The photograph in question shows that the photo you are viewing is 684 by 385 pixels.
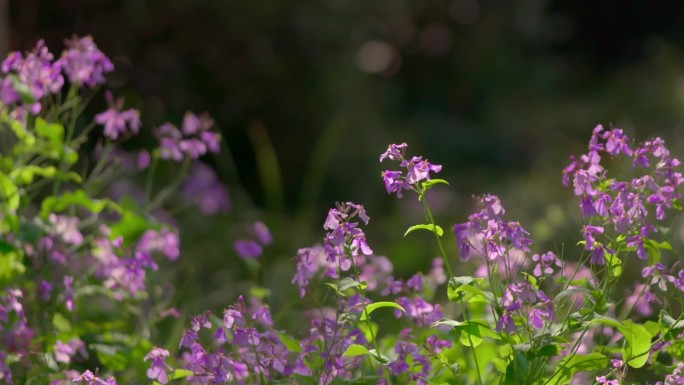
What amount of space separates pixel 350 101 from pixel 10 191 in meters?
4.92

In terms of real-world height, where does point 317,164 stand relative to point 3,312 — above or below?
above

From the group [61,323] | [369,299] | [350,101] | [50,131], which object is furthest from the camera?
[350,101]

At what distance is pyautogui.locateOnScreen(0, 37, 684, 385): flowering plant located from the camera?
215cm

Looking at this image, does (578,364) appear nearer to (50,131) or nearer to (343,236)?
(343,236)

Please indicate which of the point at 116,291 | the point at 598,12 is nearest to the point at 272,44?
the point at 116,291

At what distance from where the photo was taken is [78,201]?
116 inches

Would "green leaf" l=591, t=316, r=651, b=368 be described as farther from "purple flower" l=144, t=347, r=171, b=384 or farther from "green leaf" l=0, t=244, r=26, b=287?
"green leaf" l=0, t=244, r=26, b=287

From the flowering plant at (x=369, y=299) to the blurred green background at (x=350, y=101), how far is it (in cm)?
125

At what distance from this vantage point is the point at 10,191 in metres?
2.91

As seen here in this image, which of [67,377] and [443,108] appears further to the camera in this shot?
[443,108]

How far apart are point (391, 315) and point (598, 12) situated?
775 cm

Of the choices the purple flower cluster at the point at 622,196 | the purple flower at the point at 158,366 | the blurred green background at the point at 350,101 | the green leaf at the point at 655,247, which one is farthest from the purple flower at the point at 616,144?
the blurred green background at the point at 350,101

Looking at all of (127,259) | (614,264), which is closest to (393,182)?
(614,264)

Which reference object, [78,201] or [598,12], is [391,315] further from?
[598,12]
